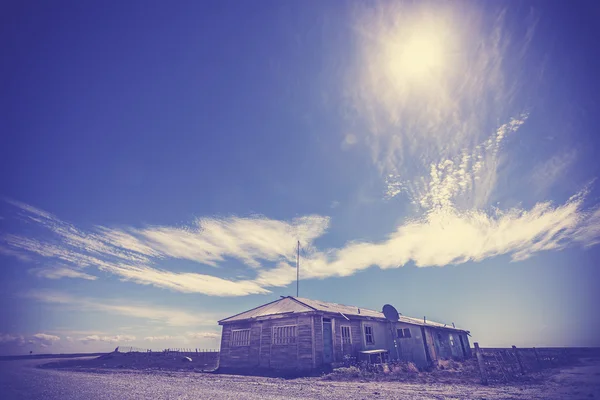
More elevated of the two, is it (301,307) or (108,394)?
(301,307)

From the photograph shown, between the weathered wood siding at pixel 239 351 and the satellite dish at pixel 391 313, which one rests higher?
the satellite dish at pixel 391 313

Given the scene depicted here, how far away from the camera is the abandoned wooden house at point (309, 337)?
19.0 meters

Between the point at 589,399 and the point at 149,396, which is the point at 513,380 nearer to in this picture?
the point at 589,399

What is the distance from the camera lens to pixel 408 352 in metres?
23.7

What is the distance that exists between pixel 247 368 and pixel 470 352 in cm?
3462

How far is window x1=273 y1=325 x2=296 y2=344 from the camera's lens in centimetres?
1962

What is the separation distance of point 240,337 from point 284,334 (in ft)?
16.1

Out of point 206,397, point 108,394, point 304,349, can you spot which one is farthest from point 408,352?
point 108,394

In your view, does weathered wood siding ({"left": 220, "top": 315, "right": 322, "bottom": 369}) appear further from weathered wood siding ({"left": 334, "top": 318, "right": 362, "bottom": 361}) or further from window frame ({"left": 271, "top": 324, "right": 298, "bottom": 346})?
weathered wood siding ({"left": 334, "top": 318, "right": 362, "bottom": 361})

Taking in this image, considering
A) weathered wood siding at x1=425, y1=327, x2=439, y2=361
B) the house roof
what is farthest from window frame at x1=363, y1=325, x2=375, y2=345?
weathered wood siding at x1=425, y1=327, x2=439, y2=361

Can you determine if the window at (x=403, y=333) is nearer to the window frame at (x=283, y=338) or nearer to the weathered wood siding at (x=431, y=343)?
the weathered wood siding at (x=431, y=343)

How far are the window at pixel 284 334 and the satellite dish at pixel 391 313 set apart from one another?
9.14 metres

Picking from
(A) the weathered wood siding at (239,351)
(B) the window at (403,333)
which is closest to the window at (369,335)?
(B) the window at (403,333)

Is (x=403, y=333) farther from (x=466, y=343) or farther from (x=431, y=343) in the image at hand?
(x=466, y=343)
